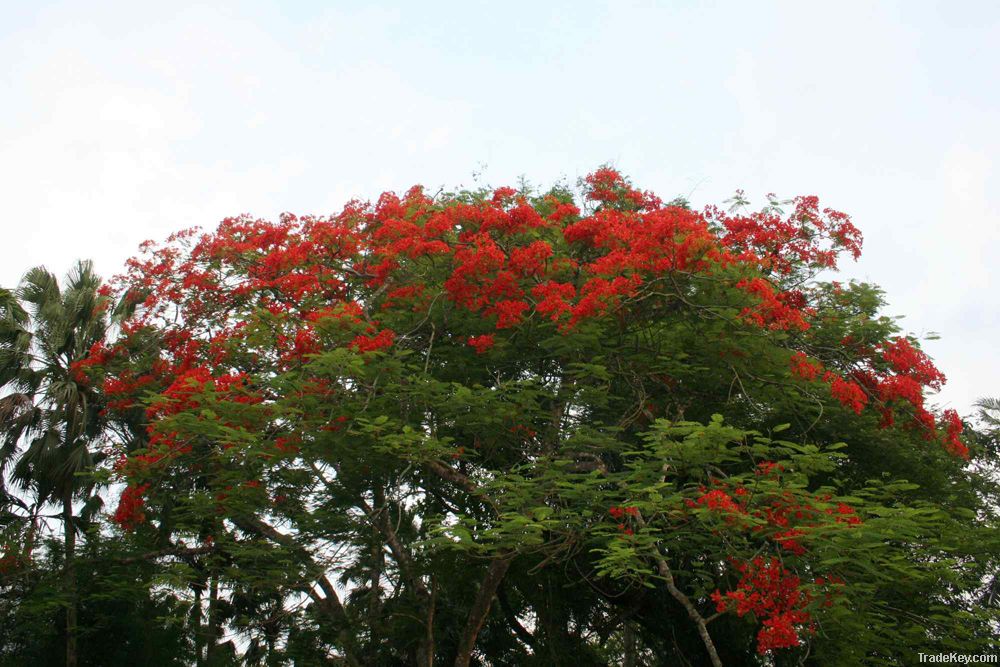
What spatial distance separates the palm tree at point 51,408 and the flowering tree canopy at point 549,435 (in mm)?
1072

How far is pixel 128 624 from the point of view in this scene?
1761cm

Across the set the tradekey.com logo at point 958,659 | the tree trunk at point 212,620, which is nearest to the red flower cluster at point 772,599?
the tradekey.com logo at point 958,659

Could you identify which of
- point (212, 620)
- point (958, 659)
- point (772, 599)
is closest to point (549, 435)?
point (772, 599)

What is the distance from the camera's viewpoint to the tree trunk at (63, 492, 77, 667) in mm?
15914

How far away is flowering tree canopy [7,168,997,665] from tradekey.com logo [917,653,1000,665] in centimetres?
19

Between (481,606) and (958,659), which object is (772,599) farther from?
(481,606)

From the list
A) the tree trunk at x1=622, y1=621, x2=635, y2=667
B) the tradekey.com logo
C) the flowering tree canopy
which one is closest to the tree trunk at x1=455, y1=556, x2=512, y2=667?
the flowering tree canopy

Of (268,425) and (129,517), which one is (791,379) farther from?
(129,517)

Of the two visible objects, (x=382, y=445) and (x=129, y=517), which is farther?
(x=129, y=517)

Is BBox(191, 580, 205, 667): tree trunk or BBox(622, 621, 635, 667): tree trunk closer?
BBox(191, 580, 205, 667): tree trunk

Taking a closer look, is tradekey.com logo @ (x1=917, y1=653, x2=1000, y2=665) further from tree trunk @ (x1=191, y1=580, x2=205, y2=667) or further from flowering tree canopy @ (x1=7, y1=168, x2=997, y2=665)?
tree trunk @ (x1=191, y1=580, x2=205, y2=667)

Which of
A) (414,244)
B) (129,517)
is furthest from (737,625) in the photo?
(129,517)

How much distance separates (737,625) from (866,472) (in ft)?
9.67

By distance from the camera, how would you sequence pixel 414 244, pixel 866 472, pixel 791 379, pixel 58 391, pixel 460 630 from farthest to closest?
pixel 58 391
pixel 460 630
pixel 866 472
pixel 414 244
pixel 791 379
